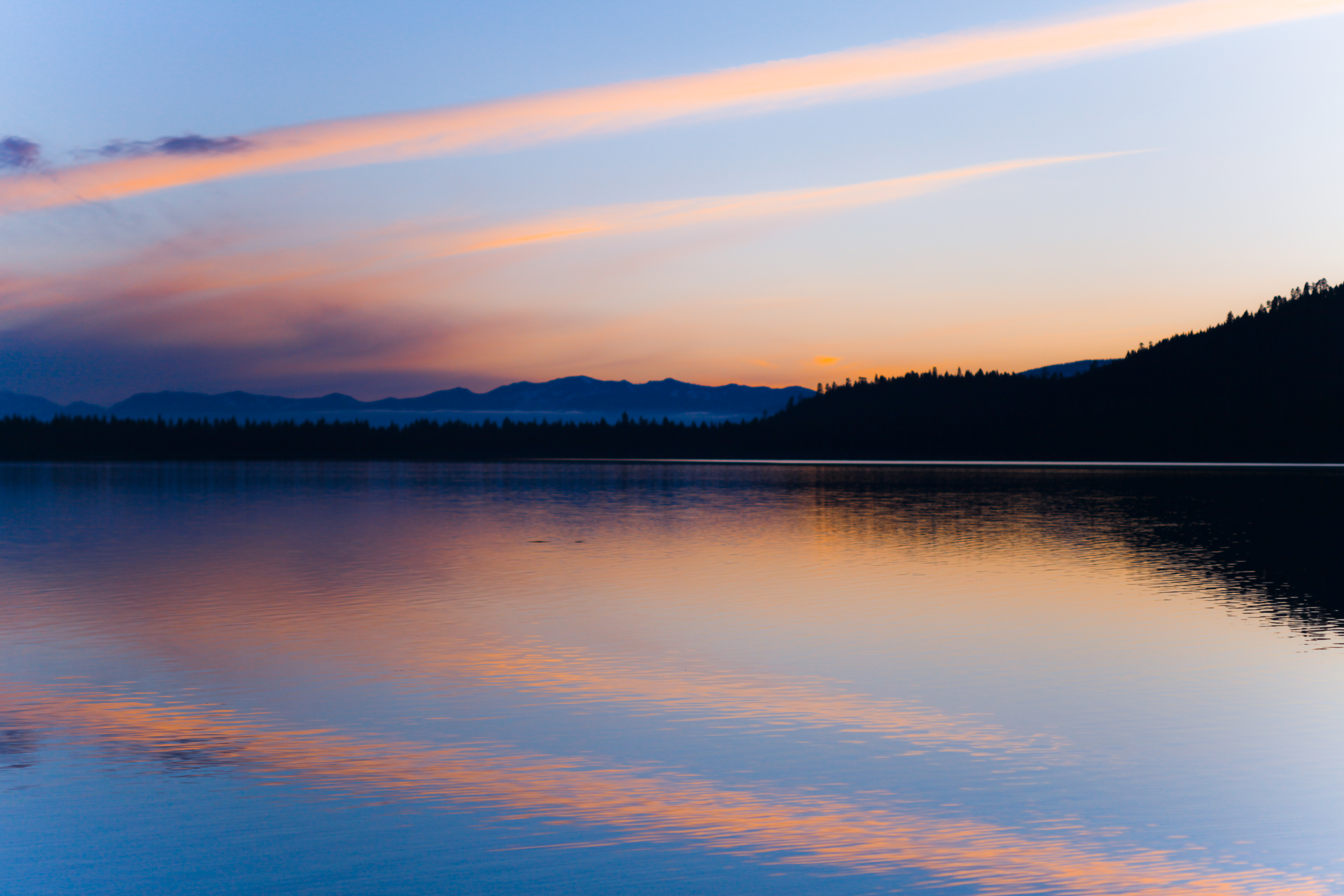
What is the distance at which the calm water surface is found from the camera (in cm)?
962

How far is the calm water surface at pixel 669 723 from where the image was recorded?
9625mm

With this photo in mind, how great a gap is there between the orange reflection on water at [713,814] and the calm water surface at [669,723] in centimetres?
4

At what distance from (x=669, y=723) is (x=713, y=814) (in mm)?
3628

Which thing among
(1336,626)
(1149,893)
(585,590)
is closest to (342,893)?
(1149,893)

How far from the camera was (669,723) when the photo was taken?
1435 centimetres

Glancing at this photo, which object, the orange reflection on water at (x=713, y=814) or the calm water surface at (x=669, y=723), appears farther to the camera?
the calm water surface at (x=669, y=723)

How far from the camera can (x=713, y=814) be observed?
35.3 ft

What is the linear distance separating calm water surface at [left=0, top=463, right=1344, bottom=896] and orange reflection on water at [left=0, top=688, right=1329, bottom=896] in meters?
0.04

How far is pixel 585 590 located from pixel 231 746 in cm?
1440

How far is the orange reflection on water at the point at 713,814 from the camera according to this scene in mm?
9281

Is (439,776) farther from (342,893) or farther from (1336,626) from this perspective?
(1336,626)

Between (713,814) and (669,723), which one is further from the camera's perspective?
(669,723)

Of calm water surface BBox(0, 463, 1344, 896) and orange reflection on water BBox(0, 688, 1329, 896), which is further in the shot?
calm water surface BBox(0, 463, 1344, 896)

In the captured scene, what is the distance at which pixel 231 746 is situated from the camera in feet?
42.9
